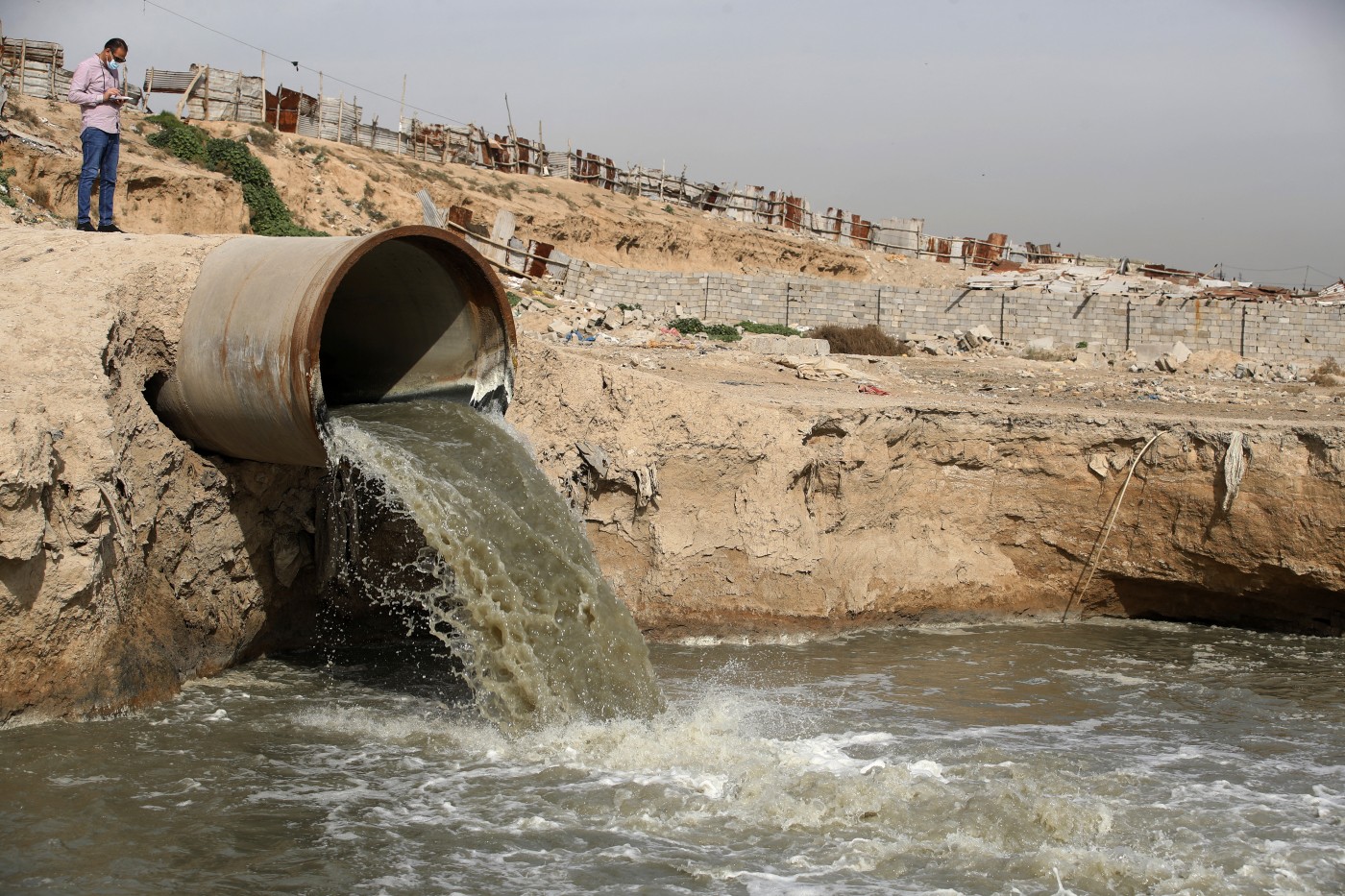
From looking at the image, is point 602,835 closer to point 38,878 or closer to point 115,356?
point 38,878

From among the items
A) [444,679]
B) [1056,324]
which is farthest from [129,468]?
[1056,324]

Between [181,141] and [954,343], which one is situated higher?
[181,141]

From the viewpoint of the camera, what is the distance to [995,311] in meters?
22.2

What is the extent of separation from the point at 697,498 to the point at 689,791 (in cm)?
361

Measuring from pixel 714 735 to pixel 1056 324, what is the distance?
704 inches

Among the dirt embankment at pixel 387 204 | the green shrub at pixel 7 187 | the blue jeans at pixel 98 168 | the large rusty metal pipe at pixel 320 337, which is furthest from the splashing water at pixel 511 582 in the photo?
the dirt embankment at pixel 387 204

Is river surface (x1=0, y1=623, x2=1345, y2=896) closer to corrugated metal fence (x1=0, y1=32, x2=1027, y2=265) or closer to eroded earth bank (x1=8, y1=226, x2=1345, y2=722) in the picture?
eroded earth bank (x1=8, y1=226, x2=1345, y2=722)

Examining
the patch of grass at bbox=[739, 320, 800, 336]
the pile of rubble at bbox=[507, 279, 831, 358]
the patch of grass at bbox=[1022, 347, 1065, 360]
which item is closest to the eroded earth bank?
the pile of rubble at bbox=[507, 279, 831, 358]

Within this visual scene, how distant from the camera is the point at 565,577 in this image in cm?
650

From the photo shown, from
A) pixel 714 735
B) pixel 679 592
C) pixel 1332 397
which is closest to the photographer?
pixel 714 735

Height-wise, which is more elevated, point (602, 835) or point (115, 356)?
point (115, 356)

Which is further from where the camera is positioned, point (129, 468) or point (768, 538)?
point (768, 538)

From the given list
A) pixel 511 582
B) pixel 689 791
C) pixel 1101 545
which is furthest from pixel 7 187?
pixel 1101 545

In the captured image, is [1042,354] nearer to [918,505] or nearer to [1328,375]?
[1328,375]
